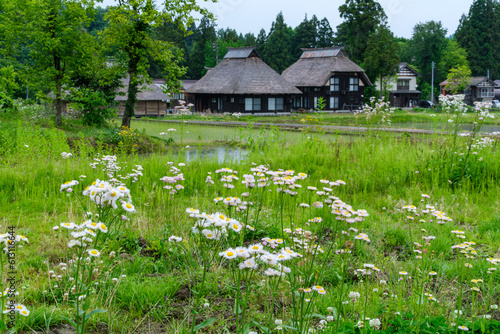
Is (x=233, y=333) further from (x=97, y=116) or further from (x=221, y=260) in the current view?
(x=97, y=116)

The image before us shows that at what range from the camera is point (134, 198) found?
5.39 m

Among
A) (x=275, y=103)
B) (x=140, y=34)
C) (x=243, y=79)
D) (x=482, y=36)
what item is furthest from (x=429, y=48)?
(x=140, y=34)

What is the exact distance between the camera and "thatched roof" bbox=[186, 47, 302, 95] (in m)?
37.8

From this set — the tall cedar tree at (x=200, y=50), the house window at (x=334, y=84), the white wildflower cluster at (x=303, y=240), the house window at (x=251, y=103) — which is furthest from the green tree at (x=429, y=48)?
the white wildflower cluster at (x=303, y=240)

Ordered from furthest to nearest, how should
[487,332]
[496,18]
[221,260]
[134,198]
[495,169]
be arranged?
1. [496,18]
2. [495,169]
3. [134,198]
4. [221,260]
5. [487,332]

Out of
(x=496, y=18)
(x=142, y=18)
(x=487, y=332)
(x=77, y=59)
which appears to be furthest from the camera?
(x=496, y=18)

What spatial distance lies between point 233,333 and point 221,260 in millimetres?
999

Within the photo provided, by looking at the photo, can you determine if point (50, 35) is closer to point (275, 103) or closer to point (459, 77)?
point (275, 103)

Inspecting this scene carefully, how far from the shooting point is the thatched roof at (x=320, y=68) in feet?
143

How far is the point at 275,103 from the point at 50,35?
24995 mm

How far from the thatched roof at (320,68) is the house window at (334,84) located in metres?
0.79

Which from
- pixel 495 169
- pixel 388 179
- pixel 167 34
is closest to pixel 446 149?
pixel 495 169

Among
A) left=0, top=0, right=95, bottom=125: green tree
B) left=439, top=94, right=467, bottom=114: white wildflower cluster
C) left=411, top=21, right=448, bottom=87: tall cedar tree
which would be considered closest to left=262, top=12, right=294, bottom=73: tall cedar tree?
left=411, top=21, right=448, bottom=87: tall cedar tree

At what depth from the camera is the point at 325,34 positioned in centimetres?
6862
